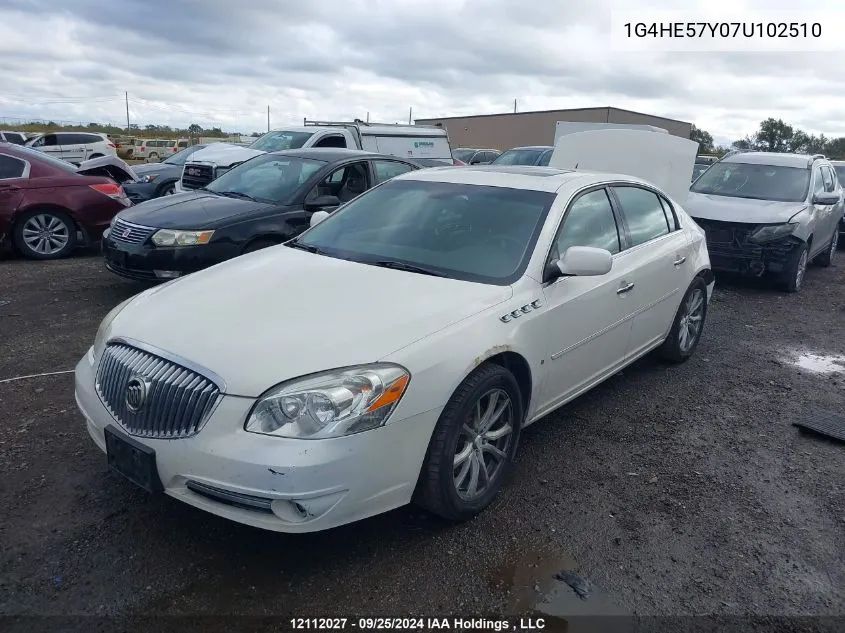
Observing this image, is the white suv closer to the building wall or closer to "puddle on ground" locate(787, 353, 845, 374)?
"puddle on ground" locate(787, 353, 845, 374)

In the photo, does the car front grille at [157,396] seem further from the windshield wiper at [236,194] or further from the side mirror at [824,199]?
the side mirror at [824,199]

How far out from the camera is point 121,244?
21.1 feet

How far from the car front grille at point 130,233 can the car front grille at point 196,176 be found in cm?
493

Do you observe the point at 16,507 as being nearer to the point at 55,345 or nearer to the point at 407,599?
the point at 407,599

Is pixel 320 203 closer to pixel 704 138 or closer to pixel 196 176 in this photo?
pixel 196 176

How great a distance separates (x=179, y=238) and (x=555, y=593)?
4.81 m

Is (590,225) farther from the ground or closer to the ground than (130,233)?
farther from the ground

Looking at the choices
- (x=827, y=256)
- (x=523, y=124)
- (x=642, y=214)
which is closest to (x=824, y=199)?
(x=827, y=256)

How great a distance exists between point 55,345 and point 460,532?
3892 mm

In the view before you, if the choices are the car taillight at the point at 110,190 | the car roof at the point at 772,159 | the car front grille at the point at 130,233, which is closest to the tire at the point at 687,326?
the car front grille at the point at 130,233

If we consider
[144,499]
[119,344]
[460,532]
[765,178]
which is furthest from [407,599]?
[765,178]

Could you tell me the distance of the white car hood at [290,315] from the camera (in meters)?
2.75

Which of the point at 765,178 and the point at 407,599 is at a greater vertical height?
the point at 765,178

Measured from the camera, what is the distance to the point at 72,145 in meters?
22.4
